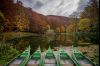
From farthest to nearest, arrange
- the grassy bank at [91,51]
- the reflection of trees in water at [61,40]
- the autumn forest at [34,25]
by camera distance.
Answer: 1. the reflection of trees in water at [61,40]
2. the autumn forest at [34,25]
3. the grassy bank at [91,51]

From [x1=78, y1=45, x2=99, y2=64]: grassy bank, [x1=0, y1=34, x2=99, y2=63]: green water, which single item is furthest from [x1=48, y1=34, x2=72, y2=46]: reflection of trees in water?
[x1=78, y1=45, x2=99, y2=64]: grassy bank

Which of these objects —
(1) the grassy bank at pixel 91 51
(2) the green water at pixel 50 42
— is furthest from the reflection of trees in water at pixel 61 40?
(1) the grassy bank at pixel 91 51

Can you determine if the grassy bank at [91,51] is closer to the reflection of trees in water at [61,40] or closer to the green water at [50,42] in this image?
the green water at [50,42]

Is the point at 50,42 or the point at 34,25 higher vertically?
the point at 34,25

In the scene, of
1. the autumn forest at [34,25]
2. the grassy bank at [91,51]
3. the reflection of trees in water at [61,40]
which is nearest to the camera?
the grassy bank at [91,51]

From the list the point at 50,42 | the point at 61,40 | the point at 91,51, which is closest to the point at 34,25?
the point at 50,42

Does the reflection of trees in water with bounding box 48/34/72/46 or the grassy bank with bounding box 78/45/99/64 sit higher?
the reflection of trees in water with bounding box 48/34/72/46

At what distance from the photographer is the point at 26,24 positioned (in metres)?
3.46

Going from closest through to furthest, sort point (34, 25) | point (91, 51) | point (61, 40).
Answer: point (91, 51) < point (34, 25) < point (61, 40)

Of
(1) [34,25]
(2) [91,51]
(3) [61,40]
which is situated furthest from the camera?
(3) [61,40]

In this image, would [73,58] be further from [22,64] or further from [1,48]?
[1,48]

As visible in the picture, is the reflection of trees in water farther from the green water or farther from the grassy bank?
the grassy bank

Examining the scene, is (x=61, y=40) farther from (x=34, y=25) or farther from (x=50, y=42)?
(x=34, y=25)

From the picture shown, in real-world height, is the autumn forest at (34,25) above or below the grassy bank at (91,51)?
above
